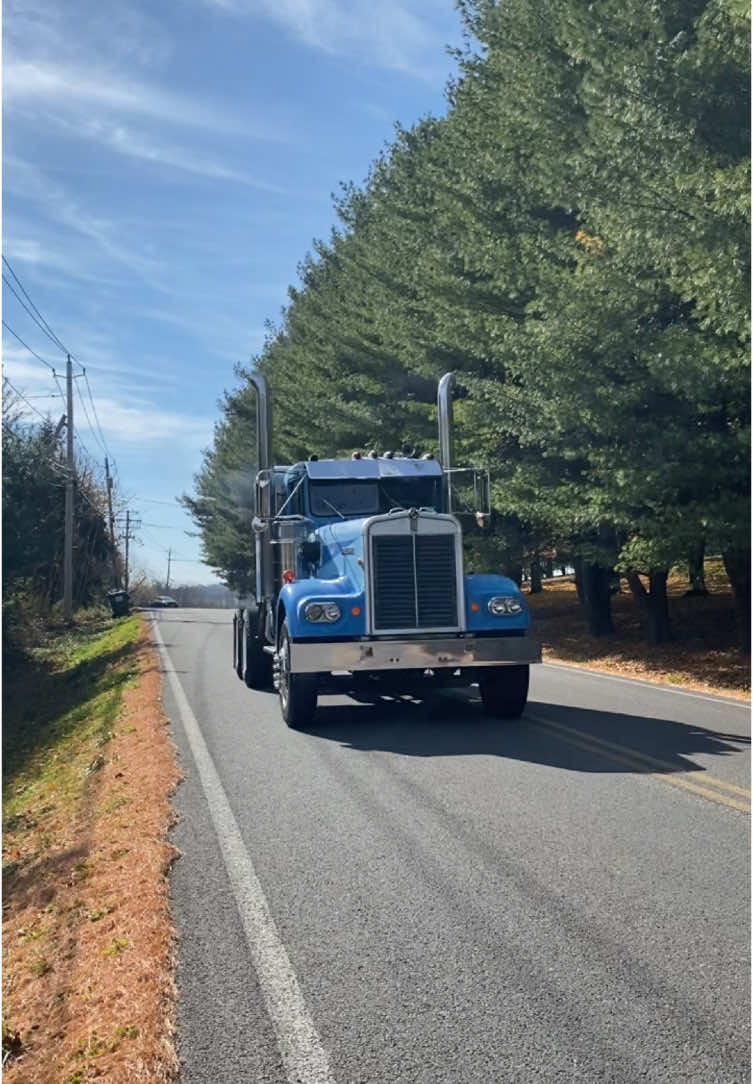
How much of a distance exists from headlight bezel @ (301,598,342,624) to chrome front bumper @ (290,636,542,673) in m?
0.34

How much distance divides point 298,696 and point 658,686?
706cm

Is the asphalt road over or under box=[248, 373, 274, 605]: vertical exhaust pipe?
under

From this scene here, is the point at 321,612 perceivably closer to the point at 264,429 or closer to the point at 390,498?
the point at 390,498

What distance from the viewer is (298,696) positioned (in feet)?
36.7

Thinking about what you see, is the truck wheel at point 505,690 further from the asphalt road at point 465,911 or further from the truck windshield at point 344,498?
the truck windshield at point 344,498

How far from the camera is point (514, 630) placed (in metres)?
11.4

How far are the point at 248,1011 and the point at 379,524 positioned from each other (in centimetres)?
761

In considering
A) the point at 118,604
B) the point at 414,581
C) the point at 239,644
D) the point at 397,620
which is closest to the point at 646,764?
the point at 397,620

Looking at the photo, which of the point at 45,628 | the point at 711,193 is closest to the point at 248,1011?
the point at 711,193

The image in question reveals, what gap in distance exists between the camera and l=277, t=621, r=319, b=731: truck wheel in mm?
11172

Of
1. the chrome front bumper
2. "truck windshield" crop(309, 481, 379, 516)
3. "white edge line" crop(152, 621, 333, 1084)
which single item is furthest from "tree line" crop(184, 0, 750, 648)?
"white edge line" crop(152, 621, 333, 1084)

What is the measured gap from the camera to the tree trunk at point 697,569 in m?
16.6

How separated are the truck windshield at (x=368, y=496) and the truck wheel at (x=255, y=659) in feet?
9.11

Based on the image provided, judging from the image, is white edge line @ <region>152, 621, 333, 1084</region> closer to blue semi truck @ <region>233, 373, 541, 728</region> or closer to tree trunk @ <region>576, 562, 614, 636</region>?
blue semi truck @ <region>233, 373, 541, 728</region>
